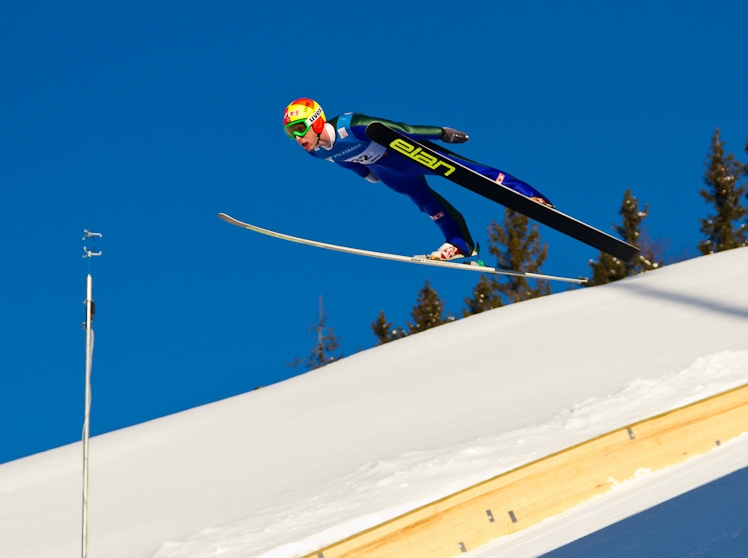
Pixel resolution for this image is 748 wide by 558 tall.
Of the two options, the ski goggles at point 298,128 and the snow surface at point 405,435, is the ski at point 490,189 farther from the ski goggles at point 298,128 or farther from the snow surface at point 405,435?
the snow surface at point 405,435

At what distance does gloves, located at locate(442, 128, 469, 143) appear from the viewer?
6.46 m

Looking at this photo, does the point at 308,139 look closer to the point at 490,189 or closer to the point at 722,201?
the point at 490,189

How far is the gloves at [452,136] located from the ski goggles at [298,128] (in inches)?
39.8

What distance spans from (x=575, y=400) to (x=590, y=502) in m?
2.83

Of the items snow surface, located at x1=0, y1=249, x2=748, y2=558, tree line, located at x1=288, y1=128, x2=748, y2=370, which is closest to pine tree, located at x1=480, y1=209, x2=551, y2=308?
tree line, located at x1=288, y1=128, x2=748, y2=370

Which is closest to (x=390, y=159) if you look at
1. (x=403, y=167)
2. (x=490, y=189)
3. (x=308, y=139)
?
(x=403, y=167)

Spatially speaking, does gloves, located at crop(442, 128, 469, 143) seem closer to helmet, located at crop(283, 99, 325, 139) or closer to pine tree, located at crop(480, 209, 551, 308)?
helmet, located at crop(283, 99, 325, 139)

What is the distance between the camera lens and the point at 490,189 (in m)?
6.66

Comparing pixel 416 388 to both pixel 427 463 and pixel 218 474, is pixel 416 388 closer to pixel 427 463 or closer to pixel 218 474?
pixel 218 474

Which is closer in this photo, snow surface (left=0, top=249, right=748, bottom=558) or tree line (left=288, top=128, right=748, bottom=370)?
snow surface (left=0, top=249, right=748, bottom=558)

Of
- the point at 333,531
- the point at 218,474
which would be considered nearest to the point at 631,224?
the point at 218,474

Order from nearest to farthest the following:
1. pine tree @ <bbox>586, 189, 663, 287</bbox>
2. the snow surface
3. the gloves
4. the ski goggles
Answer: the snow surface → the ski goggles → the gloves → pine tree @ <bbox>586, 189, 663, 287</bbox>

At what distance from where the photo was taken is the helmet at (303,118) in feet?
20.2

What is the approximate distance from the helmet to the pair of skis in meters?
0.36
